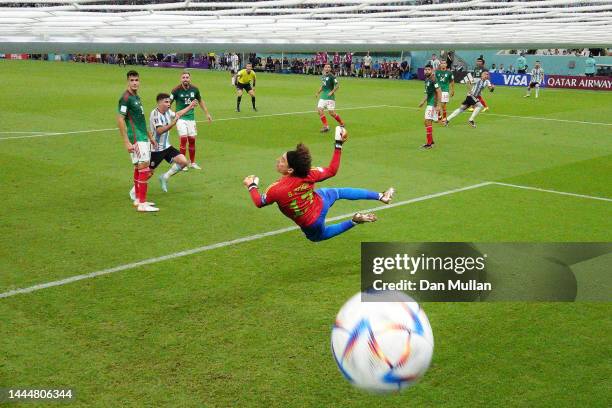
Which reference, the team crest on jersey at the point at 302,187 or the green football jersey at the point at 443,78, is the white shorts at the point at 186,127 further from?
the green football jersey at the point at 443,78

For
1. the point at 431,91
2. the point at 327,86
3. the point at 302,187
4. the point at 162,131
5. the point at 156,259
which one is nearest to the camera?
the point at 302,187

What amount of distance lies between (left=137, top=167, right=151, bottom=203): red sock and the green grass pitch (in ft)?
1.13

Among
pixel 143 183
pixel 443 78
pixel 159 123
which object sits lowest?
pixel 143 183

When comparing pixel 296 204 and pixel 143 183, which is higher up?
pixel 296 204

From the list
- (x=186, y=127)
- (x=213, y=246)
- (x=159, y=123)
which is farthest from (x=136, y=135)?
(x=186, y=127)

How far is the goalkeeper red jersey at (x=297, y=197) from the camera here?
7.00m

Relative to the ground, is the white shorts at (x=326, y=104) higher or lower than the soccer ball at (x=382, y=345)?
higher

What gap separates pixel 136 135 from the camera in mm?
10320

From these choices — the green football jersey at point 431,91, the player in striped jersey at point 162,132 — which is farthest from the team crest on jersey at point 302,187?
the green football jersey at point 431,91

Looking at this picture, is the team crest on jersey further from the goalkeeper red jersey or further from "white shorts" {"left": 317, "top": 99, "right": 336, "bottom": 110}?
"white shorts" {"left": 317, "top": 99, "right": 336, "bottom": 110}

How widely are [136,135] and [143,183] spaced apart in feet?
2.61

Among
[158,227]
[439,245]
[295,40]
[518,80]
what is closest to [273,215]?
[158,227]

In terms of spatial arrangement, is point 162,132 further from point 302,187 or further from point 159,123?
point 302,187

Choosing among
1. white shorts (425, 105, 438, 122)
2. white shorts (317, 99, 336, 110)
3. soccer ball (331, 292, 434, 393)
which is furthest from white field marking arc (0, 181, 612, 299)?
white shorts (317, 99, 336, 110)
